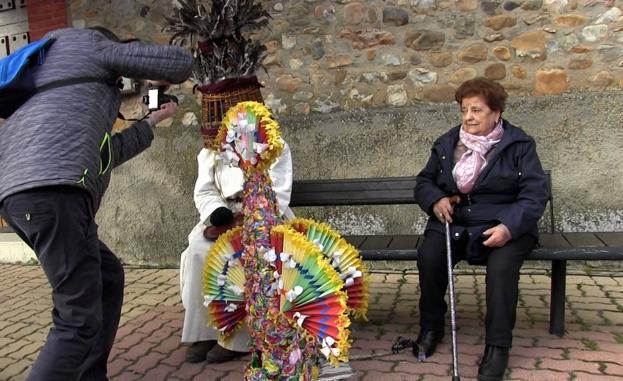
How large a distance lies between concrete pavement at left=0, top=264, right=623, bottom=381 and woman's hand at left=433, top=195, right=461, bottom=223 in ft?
2.41

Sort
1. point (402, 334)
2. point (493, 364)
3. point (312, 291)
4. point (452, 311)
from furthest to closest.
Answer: point (402, 334) < point (452, 311) < point (493, 364) < point (312, 291)

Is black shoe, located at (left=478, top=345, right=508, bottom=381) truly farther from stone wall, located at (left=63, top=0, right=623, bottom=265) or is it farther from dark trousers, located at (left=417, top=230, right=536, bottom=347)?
stone wall, located at (left=63, top=0, right=623, bottom=265)

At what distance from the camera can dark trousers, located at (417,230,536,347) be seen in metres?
2.82

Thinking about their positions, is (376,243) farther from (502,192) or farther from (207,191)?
(207,191)

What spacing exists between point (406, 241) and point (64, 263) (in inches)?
80.0

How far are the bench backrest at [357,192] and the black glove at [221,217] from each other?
827mm

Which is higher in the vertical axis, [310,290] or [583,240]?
[310,290]

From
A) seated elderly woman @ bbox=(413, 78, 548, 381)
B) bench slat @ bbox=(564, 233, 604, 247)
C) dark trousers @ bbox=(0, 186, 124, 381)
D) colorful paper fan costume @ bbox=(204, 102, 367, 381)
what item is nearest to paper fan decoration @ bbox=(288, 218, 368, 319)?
colorful paper fan costume @ bbox=(204, 102, 367, 381)

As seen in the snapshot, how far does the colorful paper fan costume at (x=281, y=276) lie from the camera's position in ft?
7.95

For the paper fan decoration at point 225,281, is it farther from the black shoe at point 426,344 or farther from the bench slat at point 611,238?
the bench slat at point 611,238

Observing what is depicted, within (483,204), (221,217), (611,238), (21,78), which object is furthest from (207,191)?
(611,238)

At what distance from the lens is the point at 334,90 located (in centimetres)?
495

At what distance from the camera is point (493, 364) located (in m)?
2.77

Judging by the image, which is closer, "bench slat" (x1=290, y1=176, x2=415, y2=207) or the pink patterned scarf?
the pink patterned scarf
